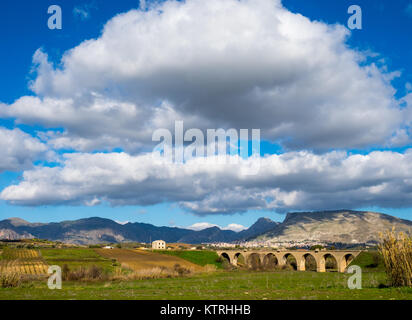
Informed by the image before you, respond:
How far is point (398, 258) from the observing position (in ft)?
104

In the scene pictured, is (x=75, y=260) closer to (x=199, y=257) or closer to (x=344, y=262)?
(x=199, y=257)

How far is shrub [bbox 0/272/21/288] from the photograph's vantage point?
40.1 meters

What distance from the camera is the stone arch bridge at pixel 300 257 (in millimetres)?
145800

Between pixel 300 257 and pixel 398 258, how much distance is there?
445 ft

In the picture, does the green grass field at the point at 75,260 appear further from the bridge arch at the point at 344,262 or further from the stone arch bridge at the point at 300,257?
the bridge arch at the point at 344,262

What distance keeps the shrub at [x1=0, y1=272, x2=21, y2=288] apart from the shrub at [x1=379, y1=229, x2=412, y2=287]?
1518 inches

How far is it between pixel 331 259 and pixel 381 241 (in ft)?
475

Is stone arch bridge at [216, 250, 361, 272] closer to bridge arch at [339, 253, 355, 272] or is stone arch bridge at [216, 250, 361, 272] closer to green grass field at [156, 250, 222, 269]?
bridge arch at [339, 253, 355, 272]
